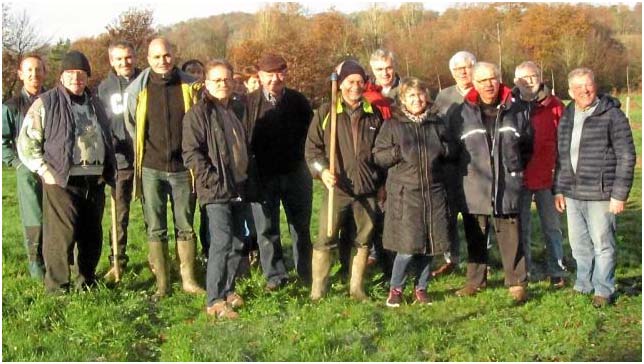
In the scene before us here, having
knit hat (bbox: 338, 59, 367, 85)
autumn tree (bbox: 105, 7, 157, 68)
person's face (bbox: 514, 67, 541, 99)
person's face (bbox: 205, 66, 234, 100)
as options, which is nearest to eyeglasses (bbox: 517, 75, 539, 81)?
person's face (bbox: 514, 67, 541, 99)

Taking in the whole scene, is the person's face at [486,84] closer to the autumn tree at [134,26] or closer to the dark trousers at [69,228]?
the dark trousers at [69,228]

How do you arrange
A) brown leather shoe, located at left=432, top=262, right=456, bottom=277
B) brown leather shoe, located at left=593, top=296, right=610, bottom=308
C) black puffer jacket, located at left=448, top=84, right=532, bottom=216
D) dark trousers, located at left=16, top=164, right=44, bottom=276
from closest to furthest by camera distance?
black puffer jacket, located at left=448, top=84, right=532, bottom=216 < brown leather shoe, located at left=593, top=296, right=610, bottom=308 < dark trousers, located at left=16, top=164, right=44, bottom=276 < brown leather shoe, located at left=432, top=262, right=456, bottom=277

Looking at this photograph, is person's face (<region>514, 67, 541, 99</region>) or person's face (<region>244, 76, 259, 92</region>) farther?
person's face (<region>244, 76, 259, 92</region>)

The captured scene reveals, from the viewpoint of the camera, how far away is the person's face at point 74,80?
626 cm

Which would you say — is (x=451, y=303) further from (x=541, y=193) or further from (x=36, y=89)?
(x=36, y=89)

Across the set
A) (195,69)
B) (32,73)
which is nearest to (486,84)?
(195,69)

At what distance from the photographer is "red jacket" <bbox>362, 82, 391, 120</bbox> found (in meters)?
6.14

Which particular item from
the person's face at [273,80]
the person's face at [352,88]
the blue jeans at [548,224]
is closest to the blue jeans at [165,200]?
the person's face at [273,80]

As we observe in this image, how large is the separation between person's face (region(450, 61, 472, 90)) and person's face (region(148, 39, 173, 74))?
2691 millimetres

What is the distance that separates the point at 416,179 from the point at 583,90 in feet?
5.38

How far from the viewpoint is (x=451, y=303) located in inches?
245

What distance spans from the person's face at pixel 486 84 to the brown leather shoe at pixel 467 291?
5.64ft

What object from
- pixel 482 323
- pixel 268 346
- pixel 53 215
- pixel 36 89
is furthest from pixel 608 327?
pixel 36 89

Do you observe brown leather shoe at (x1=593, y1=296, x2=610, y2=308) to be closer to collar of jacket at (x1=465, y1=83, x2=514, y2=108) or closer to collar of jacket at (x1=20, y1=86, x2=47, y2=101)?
collar of jacket at (x1=465, y1=83, x2=514, y2=108)
